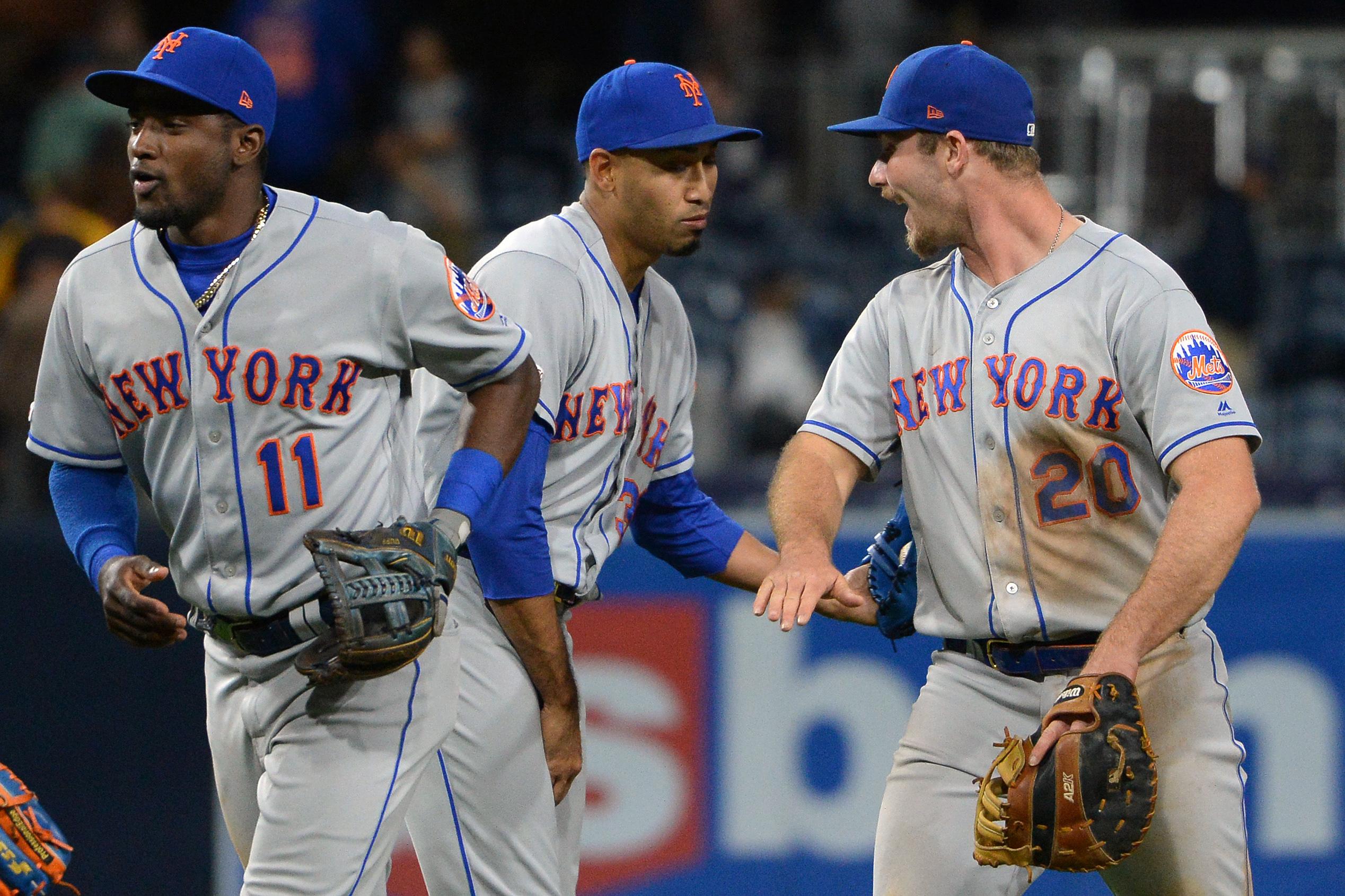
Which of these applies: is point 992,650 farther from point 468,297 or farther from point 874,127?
point 468,297

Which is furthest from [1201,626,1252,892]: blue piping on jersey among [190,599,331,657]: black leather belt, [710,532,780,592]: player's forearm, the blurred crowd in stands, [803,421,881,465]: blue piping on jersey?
the blurred crowd in stands

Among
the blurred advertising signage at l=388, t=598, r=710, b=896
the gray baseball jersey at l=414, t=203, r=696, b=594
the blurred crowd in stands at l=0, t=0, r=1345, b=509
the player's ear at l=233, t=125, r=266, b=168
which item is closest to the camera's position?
the player's ear at l=233, t=125, r=266, b=168

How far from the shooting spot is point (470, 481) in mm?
3062

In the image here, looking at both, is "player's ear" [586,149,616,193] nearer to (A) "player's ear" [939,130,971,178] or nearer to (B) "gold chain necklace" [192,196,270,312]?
(A) "player's ear" [939,130,971,178]

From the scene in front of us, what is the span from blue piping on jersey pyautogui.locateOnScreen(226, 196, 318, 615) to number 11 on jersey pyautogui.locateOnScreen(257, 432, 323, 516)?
A: 1.7 inches

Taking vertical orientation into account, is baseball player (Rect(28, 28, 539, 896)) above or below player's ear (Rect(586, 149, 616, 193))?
below

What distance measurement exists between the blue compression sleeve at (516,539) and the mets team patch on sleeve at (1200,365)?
1256 mm

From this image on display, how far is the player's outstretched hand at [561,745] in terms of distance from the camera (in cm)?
344

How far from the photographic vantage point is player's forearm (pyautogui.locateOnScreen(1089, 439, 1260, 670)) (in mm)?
2963

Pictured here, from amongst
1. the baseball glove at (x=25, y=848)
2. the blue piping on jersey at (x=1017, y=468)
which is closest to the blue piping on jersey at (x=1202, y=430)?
the blue piping on jersey at (x=1017, y=468)

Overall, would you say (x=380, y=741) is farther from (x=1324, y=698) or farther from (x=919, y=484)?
(x=1324, y=698)

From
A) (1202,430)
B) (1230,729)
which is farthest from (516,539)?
(1230,729)

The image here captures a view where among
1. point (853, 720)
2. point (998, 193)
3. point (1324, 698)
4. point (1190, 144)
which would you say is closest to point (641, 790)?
point (853, 720)

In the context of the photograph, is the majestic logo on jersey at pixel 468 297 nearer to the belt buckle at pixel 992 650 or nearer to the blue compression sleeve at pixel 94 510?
the blue compression sleeve at pixel 94 510
